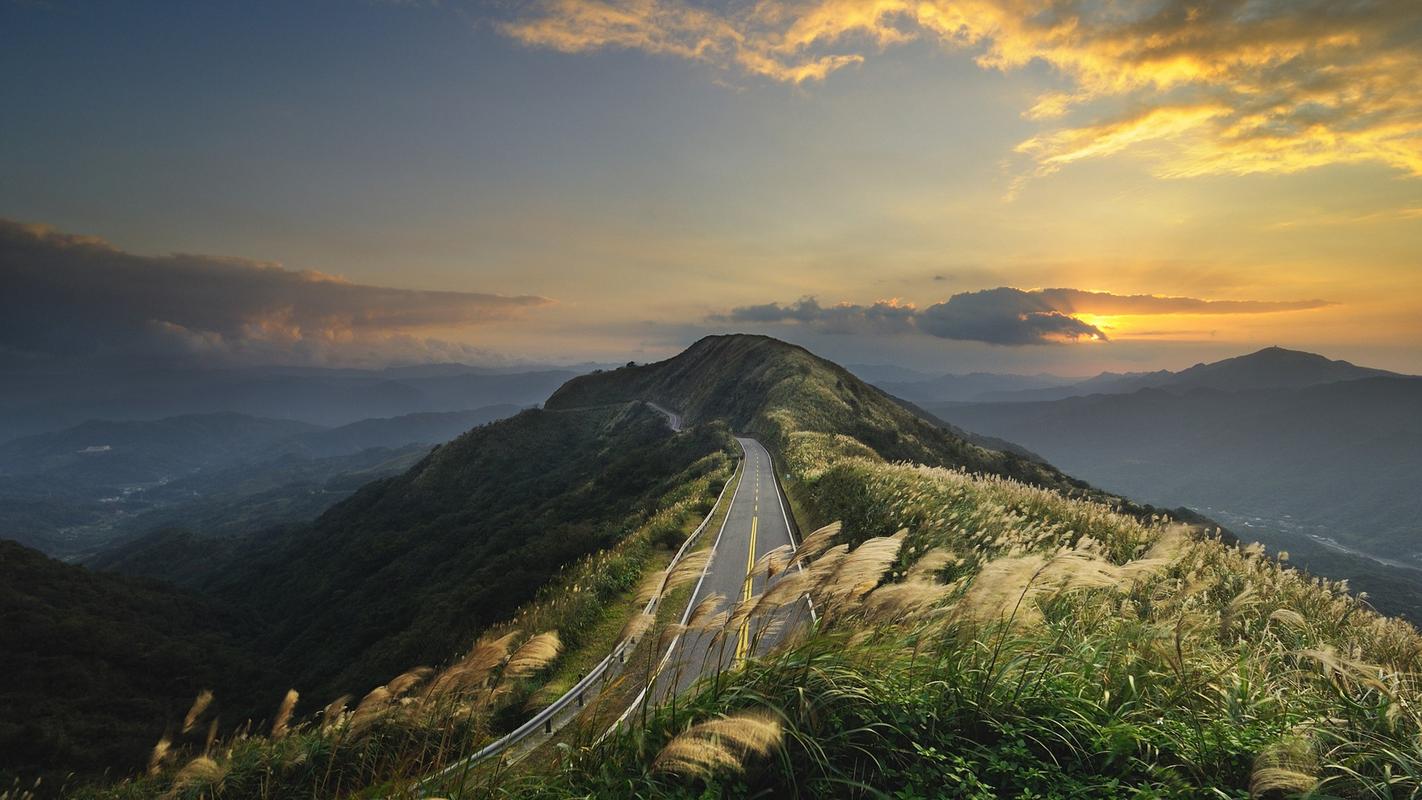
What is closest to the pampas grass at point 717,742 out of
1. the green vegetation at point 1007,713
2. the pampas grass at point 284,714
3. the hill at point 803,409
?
the green vegetation at point 1007,713

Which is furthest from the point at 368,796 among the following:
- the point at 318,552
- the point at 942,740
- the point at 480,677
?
the point at 318,552

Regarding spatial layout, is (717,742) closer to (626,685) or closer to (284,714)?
(284,714)

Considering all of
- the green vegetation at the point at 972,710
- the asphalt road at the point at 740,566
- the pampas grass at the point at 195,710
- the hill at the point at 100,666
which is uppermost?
the green vegetation at the point at 972,710

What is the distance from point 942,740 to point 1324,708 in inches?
111

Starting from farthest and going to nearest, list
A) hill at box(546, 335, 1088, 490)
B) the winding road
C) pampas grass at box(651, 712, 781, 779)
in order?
1. hill at box(546, 335, 1088, 490)
2. the winding road
3. pampas grass at box(651, 712, 781, 779)

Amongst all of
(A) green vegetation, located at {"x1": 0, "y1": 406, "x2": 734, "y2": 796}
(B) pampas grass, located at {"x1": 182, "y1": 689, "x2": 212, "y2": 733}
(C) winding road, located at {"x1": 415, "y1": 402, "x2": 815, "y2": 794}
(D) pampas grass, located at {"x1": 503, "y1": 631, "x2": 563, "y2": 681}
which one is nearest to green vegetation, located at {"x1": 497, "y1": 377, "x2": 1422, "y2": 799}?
(C) winding road, located at {"x1": 415, "y1": 402, "x2": 815, "y2": 794}

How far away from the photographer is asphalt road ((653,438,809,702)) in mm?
8008

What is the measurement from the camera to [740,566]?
18266 millimetres

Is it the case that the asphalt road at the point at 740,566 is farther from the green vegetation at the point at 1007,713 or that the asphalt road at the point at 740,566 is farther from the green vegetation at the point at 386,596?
the green vegetation at the point at 386,596

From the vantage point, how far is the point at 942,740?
4.04 m

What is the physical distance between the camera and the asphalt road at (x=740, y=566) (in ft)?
26.3

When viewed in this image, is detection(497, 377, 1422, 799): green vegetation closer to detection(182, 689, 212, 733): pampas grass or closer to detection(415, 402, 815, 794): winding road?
detection(415, 402, 815, 794): winding road

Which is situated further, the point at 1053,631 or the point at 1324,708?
the point at 1053,631

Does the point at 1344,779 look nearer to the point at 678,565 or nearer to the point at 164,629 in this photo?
the point at 678,565
